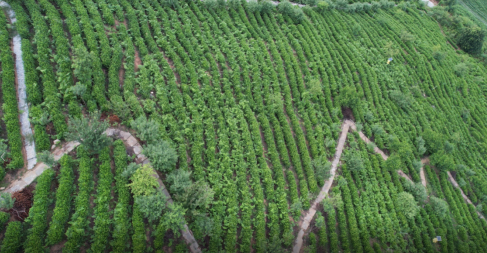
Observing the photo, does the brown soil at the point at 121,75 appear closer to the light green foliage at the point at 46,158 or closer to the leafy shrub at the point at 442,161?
the light green foliage at the point at 46,158

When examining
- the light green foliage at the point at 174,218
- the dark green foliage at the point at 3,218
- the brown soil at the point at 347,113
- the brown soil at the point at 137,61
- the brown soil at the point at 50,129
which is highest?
the brown soil at the point at 137,61

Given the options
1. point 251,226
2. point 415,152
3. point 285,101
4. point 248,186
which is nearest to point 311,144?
point 285,101

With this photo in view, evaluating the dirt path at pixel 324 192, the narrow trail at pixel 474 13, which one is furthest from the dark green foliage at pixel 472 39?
the dirt path at pixel 324 192

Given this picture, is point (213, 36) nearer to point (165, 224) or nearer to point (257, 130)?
point (257, 130)

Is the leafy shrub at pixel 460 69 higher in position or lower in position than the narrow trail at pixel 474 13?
lower

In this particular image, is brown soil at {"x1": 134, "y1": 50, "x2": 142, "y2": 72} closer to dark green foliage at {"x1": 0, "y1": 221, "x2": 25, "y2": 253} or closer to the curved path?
the curved path
